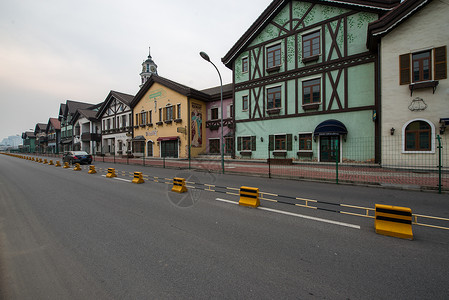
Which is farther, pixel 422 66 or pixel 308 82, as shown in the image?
pixel 308 82

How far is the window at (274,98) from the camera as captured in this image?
1769 centimetres

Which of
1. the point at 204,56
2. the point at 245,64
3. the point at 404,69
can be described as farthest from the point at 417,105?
the point at 245,64

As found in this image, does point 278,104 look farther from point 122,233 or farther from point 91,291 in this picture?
point 91,291

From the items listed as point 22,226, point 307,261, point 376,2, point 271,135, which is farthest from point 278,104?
point 22,226

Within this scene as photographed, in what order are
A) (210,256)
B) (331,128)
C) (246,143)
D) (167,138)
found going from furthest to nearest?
(167,138), (246,143), (331,128), (210,256)

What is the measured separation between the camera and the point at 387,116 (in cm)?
1205

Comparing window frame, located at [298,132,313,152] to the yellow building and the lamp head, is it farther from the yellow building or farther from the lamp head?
the yellow building

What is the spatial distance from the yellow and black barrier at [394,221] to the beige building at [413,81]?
1084 cm

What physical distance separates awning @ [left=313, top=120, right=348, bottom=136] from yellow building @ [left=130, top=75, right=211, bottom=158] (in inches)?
547

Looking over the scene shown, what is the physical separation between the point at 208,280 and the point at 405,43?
16.9 m

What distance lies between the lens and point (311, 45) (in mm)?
15945

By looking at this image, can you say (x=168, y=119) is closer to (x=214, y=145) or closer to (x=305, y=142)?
(x=214, y=145)

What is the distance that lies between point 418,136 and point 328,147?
5.09 metres

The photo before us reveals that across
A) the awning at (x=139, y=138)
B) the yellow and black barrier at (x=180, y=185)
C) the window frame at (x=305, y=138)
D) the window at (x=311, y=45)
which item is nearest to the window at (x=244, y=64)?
the window at (x=311, y=45)
